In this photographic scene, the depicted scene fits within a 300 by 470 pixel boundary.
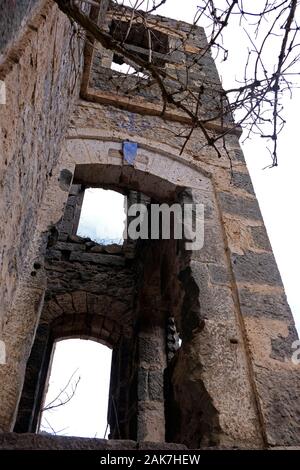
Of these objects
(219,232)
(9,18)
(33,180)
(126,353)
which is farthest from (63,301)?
(9,18)

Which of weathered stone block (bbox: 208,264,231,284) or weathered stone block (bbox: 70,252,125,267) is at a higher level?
weathered stone block (bbox: 70,252,125,267)

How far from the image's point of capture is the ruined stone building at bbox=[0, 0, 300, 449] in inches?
67.8

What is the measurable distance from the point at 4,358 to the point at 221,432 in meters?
1.22

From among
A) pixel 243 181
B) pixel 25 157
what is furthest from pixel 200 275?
pixel 25 157

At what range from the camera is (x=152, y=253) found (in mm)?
4512

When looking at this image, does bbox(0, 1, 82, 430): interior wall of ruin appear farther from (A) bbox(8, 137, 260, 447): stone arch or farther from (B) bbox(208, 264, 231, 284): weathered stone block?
(B) bbox(208, 264, 231, 284): weathered stone block

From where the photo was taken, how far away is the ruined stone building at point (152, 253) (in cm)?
172

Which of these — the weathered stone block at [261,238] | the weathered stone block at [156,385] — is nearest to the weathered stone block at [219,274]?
the weathered stone block at [261,238]

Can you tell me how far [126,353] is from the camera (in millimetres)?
5691

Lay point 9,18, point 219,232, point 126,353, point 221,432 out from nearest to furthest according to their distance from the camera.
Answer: point 9,18 < point 221,432 < point 219,232 < point 126,353

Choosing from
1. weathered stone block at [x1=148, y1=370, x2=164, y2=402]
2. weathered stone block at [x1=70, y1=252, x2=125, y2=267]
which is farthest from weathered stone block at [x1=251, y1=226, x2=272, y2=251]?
weathered stone block at [x1=70, y1=252, x2=125, y2=267]

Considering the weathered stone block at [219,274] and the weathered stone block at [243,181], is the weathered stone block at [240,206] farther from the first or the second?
the weathered stone block at [219,274]

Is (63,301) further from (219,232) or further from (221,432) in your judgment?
(221,432)

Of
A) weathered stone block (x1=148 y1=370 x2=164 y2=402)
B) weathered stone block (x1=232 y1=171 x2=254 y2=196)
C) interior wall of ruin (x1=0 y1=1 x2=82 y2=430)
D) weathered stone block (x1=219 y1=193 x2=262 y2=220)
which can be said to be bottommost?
interior wall of ruin (x1=0 y1=1 x2=82 y2=430)
